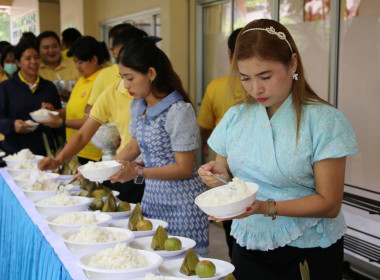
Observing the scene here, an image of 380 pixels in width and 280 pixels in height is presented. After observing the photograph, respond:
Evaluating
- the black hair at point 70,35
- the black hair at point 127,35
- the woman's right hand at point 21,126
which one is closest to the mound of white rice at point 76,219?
the black hair at point 127,35

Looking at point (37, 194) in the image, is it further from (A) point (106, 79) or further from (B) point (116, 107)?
(A) point (106, 79)

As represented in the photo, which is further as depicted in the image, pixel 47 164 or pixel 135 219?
pixel 47 164

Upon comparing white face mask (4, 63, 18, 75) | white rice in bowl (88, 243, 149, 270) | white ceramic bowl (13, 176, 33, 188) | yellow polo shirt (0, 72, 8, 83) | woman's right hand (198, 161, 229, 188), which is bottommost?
white ceramic bowl (13, 176, 33, 188)

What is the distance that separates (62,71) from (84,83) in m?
1.44

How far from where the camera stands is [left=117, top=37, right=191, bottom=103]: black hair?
187 cm

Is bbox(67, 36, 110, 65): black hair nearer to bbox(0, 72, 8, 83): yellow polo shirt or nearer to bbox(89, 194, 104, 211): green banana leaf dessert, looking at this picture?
bbox(89, 194, 104, 211): green banana leaf dessert

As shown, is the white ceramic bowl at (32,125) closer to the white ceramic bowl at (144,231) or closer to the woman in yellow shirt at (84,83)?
the woman in yellow shirt at (84,83)

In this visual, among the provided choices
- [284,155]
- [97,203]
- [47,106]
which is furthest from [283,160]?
[47,106]

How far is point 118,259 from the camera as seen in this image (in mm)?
1279

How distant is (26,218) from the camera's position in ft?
6.38

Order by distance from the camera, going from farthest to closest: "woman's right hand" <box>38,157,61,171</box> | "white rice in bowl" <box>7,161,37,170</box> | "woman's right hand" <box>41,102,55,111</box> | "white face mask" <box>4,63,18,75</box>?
1. "white face mask" <box>4,63,18,75</box>
2. "woman's right hand" <box>41,102,55,111</box>
3. "white rice in bowl" <box>7,161,37,170</box>
4. "woman's right hand" <box>38,157,61,171</box>

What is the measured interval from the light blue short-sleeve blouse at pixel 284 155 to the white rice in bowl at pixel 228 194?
0.14m

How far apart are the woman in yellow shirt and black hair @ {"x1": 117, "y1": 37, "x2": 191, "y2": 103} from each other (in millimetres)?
1309

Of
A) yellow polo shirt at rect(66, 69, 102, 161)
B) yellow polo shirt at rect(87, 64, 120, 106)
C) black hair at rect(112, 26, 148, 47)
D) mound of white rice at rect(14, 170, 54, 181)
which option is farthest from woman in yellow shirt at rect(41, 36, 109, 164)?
black hair at rect(112, 26, 148, 47)
